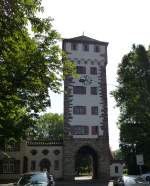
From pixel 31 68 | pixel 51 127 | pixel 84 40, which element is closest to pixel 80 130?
pixel 84 40

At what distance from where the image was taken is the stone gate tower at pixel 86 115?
54.2 m

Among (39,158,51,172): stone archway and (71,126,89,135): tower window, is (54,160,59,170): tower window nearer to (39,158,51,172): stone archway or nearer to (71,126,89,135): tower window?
(39,158,51,172): stone archway

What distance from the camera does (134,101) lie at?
44.2 meters

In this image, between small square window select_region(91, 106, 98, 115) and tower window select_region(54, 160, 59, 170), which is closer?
tower window select_region(54, 160, 59, 170)

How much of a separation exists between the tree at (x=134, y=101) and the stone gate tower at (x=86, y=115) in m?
5.07

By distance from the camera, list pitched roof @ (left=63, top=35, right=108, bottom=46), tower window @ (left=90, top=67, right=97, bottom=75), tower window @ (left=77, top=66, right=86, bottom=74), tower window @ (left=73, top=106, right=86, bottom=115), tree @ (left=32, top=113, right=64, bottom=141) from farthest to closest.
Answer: tree @ (left=32, top=113, right=64, bottom=141)
pitched roof @ (left=63, top=35, right=108, bottom=46)
tower window @ (left=90, top=67, right=97, bottom=75)
tower window @ (left=77, top=66, right=86, bottom=74)
tower window @ (left=73, top=106, right=86, bottom=115)

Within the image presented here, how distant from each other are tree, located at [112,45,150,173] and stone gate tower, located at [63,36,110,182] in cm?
507

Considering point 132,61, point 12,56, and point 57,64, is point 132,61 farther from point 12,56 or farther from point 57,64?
point 12,56

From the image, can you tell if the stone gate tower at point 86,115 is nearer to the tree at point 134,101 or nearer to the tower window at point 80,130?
the tower window at point 80,130

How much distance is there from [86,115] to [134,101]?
12556 millimetres

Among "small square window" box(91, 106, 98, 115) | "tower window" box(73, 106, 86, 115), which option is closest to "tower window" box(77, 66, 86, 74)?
"tower window" box(73, 106, 86, 115)

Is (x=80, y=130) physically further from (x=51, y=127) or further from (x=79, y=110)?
(x=51, y=127)

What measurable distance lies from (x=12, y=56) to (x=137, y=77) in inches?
1360

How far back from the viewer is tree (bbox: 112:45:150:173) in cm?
4422
